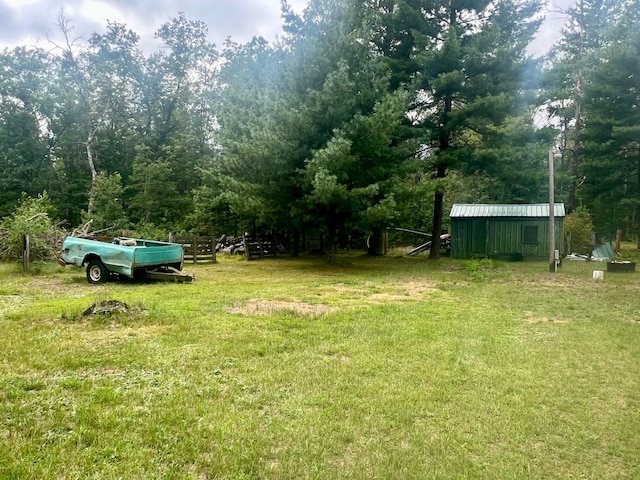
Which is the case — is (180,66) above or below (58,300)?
above

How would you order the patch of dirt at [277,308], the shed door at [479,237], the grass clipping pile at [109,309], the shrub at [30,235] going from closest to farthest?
1. the grass clipping pile at [109,309]
2. the patch of dirt at [277,308]
3. the shrub at [30,235]
4. the shed door at [479,237]

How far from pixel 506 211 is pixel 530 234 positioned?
1.35 m

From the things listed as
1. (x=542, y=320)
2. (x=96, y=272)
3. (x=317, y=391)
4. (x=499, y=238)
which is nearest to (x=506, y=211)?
(x=499, y=238)

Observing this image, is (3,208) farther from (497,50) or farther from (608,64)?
(608,64)

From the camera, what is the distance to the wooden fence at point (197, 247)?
15844 mm

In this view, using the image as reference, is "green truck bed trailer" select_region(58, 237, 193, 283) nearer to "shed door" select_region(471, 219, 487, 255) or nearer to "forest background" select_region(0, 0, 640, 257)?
"forest background" select_region(0, 0, 640, 257)

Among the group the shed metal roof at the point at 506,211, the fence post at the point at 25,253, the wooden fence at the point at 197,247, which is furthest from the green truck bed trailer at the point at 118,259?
the shed metal roof at the point at 506,211

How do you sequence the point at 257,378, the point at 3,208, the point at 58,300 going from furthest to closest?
the point at 3,208, the point at 58,300, the point at 257,378

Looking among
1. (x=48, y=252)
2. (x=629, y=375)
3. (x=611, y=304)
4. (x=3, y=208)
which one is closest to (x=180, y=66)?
(x=3, y=208)

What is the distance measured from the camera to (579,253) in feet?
63.0

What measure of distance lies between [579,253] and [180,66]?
27.4 m

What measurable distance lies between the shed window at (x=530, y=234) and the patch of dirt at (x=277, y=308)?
13.5 metres

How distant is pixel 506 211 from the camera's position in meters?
18.6

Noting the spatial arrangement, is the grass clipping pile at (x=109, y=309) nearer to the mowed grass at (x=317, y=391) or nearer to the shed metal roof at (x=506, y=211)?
the mowed grass at (x=317, y=391)
